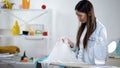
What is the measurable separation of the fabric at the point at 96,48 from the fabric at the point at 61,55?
104 millimetres

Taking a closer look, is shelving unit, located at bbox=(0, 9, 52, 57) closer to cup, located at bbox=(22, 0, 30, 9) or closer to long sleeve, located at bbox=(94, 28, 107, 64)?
cup, located at bbox=(22, 0, 30, 9)

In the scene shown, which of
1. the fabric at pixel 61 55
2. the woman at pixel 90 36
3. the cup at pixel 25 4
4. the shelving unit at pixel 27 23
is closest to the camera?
the fabric at pixel 61 55

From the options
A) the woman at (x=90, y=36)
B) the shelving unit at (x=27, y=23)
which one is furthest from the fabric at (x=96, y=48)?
the shelving unit at (x=27, y=23)

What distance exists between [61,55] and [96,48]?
0.97ft

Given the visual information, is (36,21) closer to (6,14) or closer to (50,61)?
(6,14)

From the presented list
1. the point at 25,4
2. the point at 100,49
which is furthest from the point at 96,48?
the point at 25,4

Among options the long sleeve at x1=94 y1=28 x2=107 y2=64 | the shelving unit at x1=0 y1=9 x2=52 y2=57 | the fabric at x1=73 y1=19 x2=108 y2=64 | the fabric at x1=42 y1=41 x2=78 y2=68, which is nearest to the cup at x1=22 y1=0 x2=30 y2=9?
the shelving unit at x1=0 y1=9 x2=52 y2=57

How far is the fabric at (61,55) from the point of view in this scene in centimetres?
167

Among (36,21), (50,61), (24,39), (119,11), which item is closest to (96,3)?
(119,11)

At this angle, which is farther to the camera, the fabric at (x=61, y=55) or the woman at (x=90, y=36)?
the woman at (x=90, y=36)

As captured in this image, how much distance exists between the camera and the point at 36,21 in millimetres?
2846

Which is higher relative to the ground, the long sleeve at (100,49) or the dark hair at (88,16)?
the dark hair at (88,16)

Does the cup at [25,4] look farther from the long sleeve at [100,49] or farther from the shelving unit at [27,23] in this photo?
the long sleeve at [100,49]

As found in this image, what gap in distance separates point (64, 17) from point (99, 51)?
1158mm
